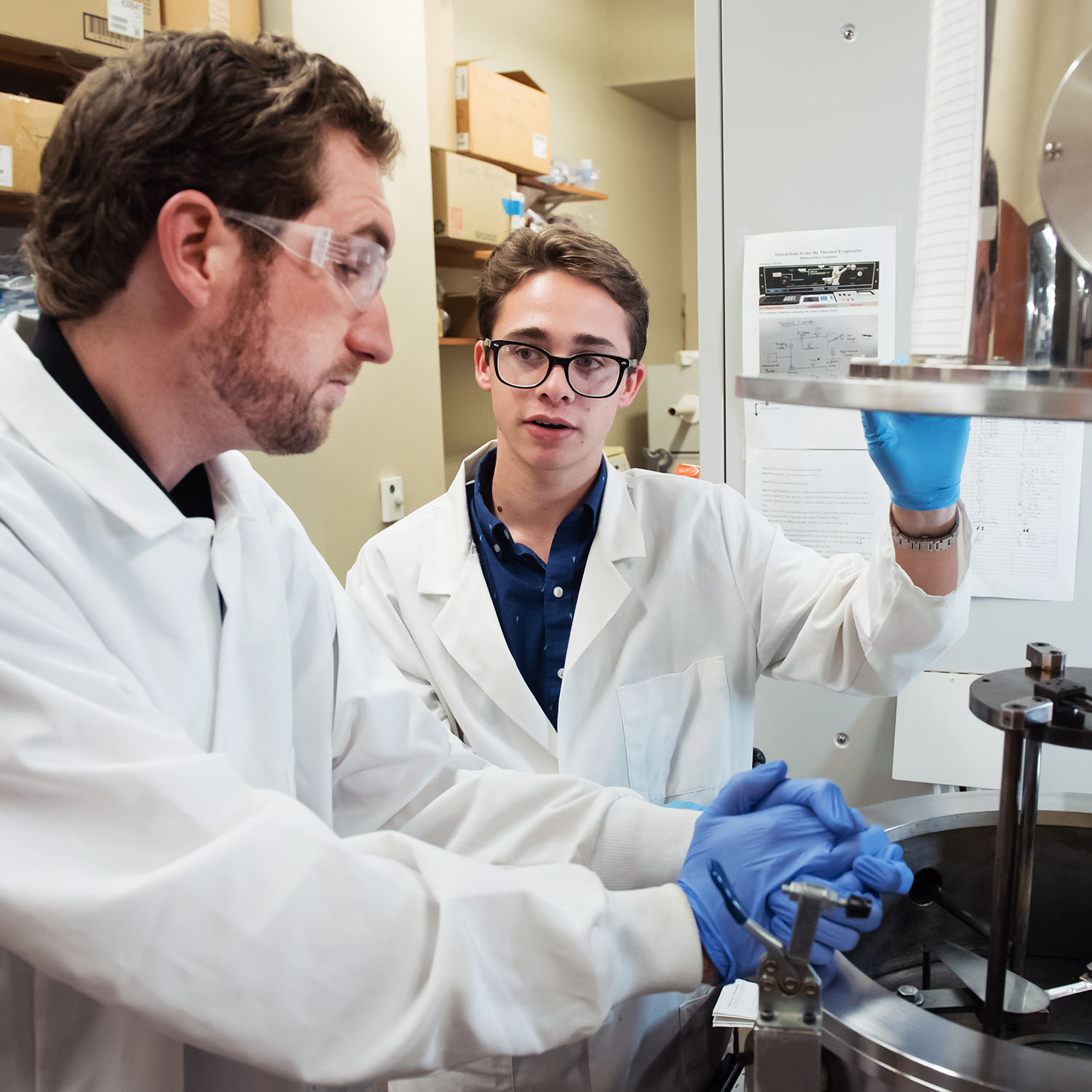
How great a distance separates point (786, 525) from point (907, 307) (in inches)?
16.3

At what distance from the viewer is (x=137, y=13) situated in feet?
6.22

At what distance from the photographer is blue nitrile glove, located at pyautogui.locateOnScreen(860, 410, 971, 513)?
1.13 metres

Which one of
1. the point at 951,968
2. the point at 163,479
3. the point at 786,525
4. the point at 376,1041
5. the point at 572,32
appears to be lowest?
the point at 951,968

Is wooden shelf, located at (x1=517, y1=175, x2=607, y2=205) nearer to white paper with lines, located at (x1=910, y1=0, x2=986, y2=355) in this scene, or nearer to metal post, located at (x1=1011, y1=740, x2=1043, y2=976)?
white paper with lines, located at (x1=910, y1=0, x2=986, y2=355)

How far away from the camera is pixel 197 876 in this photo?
68 cm

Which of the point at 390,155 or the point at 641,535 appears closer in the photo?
the point at 390,155

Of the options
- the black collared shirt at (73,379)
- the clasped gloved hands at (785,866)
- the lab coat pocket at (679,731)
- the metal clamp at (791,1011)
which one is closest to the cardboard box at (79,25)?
the black collared shirt at (73,379)

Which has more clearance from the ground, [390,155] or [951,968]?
[390,155]

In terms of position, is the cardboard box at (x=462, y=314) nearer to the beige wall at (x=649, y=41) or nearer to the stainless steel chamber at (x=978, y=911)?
the beige wall at (x=649, y=41)

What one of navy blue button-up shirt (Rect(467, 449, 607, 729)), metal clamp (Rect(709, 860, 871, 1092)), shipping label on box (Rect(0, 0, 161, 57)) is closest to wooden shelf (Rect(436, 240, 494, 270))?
shipping label on box (Rect(0, 0, 161, 57))

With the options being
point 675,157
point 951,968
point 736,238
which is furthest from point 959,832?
point 675,157

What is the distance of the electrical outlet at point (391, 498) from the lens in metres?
2.71

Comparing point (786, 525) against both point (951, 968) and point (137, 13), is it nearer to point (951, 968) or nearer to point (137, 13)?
point (951, 968)

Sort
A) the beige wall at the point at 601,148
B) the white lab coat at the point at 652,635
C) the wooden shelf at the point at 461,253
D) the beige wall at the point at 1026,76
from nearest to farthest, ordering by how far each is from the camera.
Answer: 1. the beige wall at the point at 1026,76
2. the white lab coat at the point at 652,635
3. the wooden shelf at the point at 461,253
4. the beige wall at the point at 601,148
